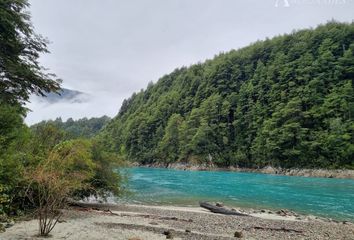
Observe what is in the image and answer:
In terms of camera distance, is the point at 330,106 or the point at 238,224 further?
the point at 330,106

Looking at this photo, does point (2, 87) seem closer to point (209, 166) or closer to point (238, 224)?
point (238, 224)

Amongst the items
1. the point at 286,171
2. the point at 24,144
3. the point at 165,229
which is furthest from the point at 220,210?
the point at 286,171

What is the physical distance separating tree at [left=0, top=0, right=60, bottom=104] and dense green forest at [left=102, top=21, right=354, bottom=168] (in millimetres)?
37274

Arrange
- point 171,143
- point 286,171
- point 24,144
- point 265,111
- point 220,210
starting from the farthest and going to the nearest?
point 171,143 → point 265,111 → point 286,171 → point 220,210 → point 24,144

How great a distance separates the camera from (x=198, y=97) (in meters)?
119

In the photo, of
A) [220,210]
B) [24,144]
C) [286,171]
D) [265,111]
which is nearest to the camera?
[24,144]

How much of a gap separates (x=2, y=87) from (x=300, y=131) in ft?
233

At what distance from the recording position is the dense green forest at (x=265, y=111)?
72312mm

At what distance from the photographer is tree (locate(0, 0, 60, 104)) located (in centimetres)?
1261

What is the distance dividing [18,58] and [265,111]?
82972 millimetres

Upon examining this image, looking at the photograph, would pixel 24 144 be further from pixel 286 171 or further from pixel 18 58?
pixel 286 171

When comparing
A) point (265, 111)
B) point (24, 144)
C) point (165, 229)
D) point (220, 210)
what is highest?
point (265, 111)

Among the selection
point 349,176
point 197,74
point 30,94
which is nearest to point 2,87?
point 30,94

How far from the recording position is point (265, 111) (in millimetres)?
90125
